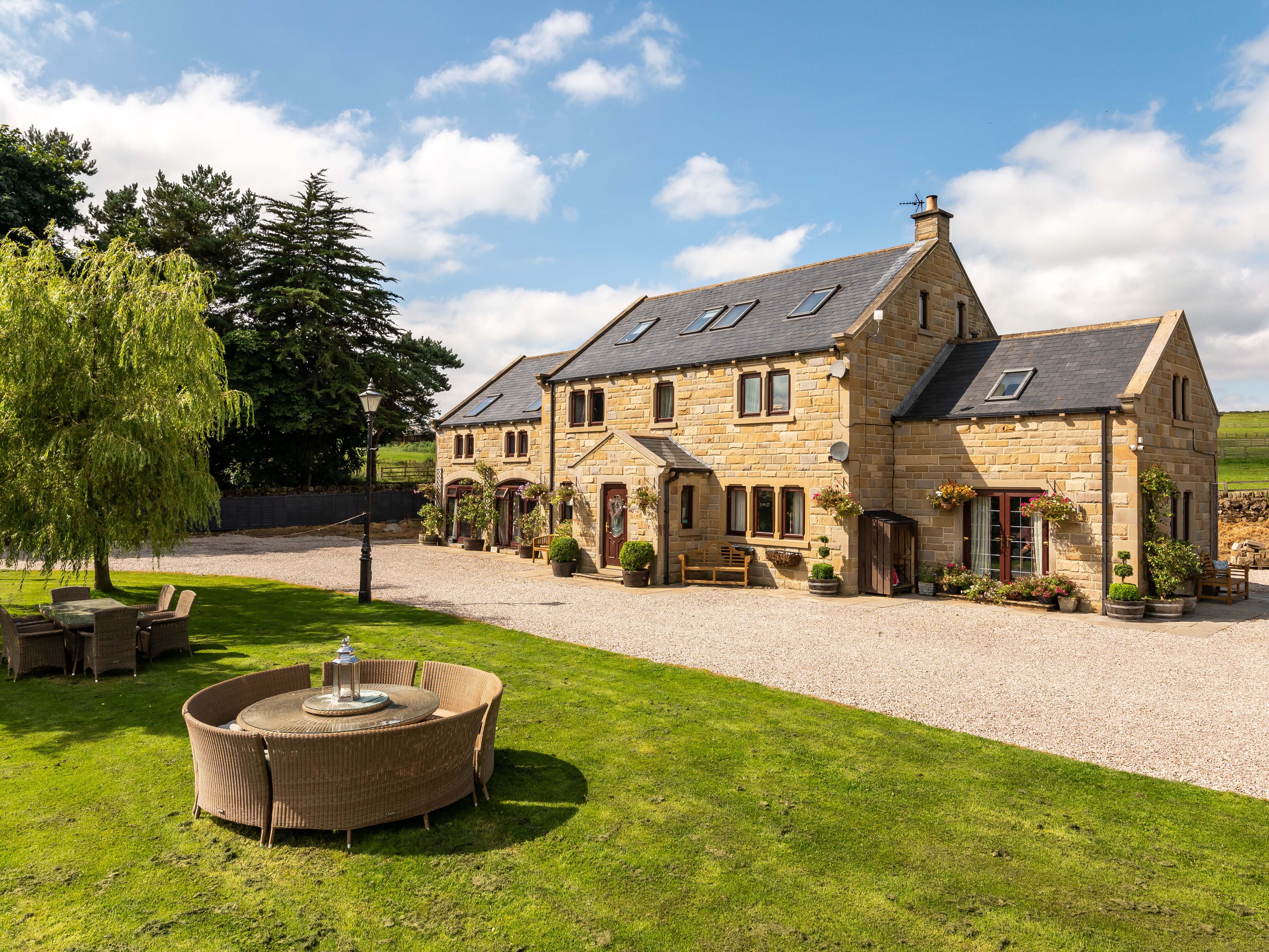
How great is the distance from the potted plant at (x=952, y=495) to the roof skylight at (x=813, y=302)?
21.2 ft

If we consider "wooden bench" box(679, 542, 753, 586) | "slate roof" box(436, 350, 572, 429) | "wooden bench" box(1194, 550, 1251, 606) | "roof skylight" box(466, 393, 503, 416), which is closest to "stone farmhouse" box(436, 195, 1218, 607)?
"wooden bench" box(679, 542, 753, 586)

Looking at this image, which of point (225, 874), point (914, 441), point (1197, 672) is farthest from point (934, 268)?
point (225, 874)

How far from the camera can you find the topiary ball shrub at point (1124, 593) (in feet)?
53.2

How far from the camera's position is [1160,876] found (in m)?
5.48

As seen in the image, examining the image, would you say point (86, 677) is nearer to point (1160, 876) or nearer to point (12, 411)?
point (12, 411)

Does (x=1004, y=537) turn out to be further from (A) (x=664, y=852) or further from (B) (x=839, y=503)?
(A) (x=664, y=852)

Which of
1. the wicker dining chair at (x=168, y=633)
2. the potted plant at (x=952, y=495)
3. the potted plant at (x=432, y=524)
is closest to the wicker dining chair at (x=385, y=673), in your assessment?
the wicker dining chair at (x=168, y=633)

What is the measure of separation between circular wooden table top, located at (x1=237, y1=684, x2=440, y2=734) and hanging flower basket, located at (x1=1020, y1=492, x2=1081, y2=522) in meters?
15.2

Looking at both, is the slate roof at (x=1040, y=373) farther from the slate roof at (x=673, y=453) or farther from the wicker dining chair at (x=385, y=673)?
the wicker dining chair at (x=385, y=673)

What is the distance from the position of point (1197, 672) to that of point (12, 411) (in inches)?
746

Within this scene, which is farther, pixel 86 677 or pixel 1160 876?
pixel 86 677

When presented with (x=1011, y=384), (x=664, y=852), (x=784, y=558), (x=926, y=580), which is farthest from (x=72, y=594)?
(x=1011, y=384)

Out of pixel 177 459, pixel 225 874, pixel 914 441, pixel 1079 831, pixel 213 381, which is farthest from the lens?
pixel 914 441

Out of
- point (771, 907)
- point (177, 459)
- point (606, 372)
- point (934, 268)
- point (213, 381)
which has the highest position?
point (934, 268)
